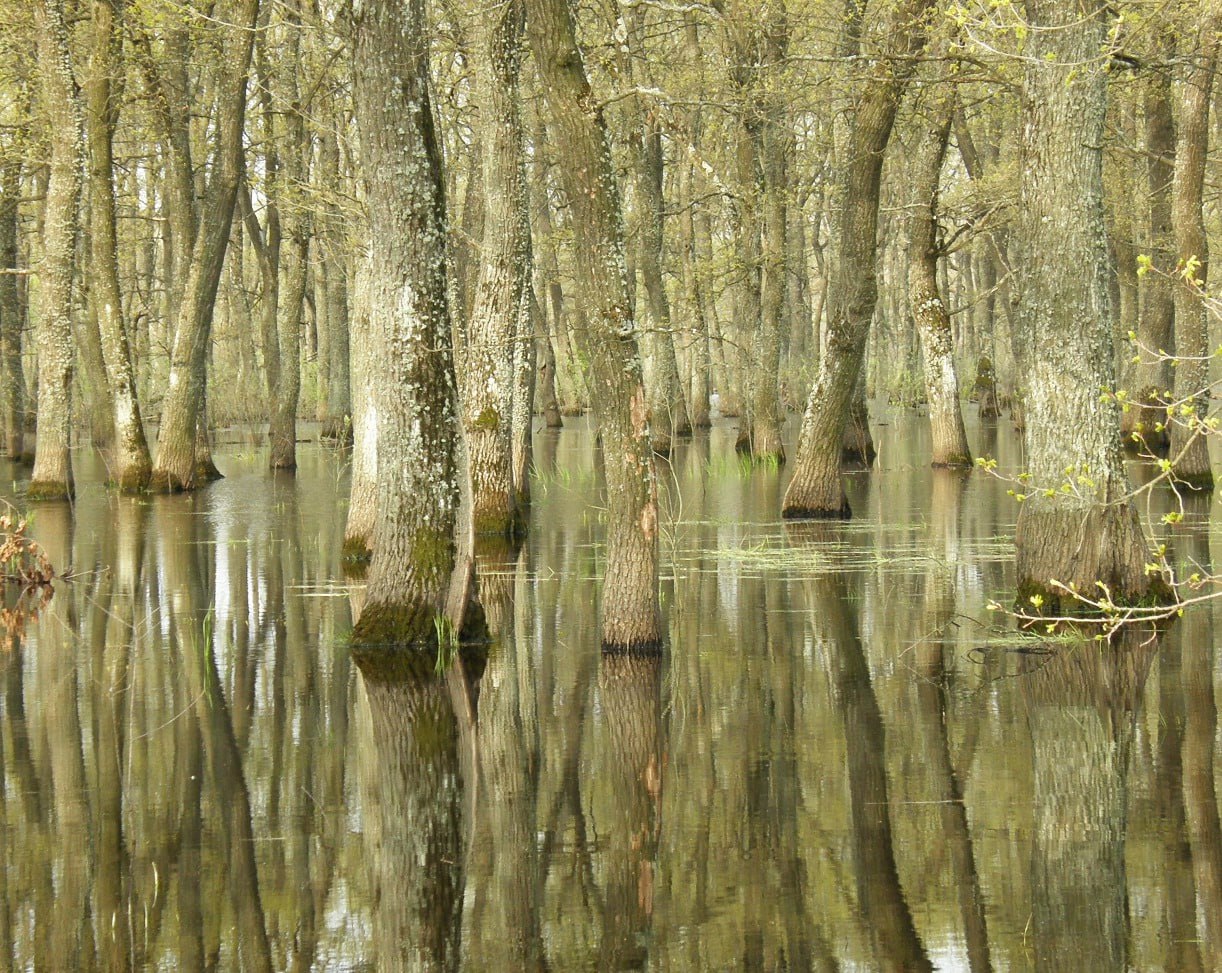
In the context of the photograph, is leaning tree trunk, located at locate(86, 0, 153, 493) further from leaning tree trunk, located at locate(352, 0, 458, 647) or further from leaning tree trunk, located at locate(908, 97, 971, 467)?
leaning tree trunk, located at locate(352, 0, 458, 647)

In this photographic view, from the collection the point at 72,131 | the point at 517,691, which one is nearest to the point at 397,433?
the point at 517,691

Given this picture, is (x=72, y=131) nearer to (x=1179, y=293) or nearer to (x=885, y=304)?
(x=1179, y=293)

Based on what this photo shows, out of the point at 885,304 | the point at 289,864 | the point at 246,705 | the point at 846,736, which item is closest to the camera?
the point at 289,864

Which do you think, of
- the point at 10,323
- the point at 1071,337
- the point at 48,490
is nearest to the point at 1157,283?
the point at 1071,337

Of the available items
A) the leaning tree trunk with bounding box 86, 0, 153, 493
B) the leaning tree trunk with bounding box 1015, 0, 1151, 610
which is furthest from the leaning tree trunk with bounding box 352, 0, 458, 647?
the leaning tree trunk with bounding box 86, 0, 153, 493

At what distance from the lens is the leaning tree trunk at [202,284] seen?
23359 millimetres

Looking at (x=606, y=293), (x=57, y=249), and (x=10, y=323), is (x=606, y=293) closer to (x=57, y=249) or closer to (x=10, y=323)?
(x=57, y=249)

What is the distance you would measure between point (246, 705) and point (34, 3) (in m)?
15.5

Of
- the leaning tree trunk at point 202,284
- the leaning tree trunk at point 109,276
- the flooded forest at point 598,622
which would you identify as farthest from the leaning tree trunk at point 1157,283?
the leaning tree trunk at point 109,276

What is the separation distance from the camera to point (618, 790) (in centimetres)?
750

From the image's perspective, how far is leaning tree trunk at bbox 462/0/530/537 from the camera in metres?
16.6

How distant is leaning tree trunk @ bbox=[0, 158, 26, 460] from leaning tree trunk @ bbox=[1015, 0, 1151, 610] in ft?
73.0

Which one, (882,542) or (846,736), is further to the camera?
(882,542)

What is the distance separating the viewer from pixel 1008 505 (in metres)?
22.1
